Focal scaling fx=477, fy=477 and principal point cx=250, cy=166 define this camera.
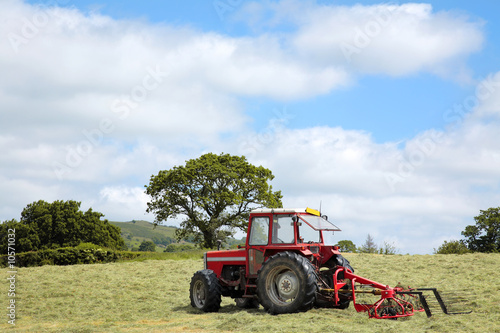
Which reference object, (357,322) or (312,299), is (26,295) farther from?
(357,322)

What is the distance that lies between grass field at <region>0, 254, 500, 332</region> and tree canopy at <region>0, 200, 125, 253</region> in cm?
2413

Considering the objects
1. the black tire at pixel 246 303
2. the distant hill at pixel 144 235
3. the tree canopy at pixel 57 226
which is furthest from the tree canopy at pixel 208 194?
the distant hill at pixel 144 235

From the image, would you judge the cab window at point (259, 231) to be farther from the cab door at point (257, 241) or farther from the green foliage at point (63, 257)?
the green foliage at point (63, 257)

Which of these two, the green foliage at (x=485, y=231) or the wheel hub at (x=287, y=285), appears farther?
the green foliage at (x=485, y=231)

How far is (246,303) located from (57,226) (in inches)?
1439

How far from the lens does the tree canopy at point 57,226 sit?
42.8 metres

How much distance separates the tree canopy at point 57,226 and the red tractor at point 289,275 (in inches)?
1384

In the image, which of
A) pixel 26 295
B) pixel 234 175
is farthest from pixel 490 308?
pixel 234 175

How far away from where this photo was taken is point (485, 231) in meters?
32.3

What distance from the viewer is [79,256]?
86.6ft

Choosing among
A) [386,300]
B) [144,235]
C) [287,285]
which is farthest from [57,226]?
[144,235]

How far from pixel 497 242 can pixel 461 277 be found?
18.7m

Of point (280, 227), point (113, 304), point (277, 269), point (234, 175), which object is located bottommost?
point (113, 304)

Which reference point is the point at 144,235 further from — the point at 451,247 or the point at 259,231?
the point at 259,231
